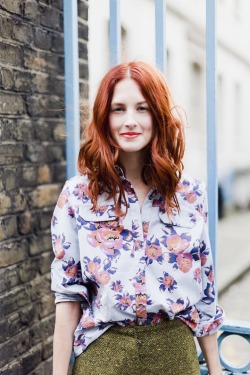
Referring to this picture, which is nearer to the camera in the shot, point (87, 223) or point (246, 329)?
point (87, 223)

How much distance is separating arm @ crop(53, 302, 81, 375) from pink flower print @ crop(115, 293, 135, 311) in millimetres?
195

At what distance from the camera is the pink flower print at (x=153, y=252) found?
6.49 feet

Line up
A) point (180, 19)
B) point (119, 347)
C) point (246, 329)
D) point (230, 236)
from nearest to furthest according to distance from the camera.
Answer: point (119, 347)
point (246, 329)
point (230, 236)
point (180, 19)

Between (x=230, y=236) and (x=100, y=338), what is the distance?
9188mm

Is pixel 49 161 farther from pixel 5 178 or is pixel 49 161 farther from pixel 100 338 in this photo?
pixel 100 338

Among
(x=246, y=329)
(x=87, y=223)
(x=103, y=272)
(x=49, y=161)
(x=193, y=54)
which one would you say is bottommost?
(x=246, y=329)

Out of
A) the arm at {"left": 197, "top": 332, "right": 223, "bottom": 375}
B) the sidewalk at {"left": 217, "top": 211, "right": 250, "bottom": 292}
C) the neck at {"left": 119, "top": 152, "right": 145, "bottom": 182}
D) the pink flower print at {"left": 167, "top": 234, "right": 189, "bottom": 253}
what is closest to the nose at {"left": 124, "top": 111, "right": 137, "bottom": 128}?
the neck at {"left": 119, "top": 152, "right": 145, "bottom": 182}

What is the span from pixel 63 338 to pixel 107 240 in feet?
1.18

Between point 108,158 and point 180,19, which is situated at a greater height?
point 180,19

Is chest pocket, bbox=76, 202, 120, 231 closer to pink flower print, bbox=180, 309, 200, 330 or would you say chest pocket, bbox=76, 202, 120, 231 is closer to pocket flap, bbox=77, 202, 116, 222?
pocket flap, bbox=77, 202, 116, 222

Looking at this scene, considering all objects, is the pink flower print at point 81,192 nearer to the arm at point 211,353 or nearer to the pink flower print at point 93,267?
the pink flower print at point 93,267

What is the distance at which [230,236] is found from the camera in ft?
36.0

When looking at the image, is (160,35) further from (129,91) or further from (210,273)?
(210,273)

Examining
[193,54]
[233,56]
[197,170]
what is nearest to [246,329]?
[197,170]
